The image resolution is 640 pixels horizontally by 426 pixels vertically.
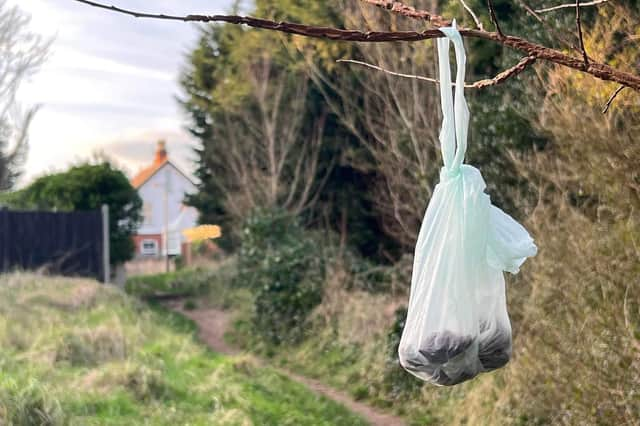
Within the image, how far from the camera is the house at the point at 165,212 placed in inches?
719


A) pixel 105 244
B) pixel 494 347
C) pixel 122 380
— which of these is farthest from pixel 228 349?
pixel 494 347

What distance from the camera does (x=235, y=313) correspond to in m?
13.7

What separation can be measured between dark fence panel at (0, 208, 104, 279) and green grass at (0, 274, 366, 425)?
19.0 feet

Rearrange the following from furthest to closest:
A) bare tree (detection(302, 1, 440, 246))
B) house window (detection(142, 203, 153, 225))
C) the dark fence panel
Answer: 1. house window (detection(142, 203, 153, 225))
2. the dark fence panel
3. bare tree (detection(302, 1, 440, 246))

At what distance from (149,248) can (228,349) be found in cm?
787

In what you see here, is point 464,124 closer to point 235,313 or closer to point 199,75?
point 235,313

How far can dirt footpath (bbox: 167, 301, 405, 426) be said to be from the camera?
727cm

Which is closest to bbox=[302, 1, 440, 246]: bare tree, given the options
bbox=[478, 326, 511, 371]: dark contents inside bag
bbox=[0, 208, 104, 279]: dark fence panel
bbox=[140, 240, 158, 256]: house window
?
bbox=[478, 326, 511, 371]: dark contents inside bag

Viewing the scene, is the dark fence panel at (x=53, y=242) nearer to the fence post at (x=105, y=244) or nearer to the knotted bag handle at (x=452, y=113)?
the fence post at (x=105, y=244)

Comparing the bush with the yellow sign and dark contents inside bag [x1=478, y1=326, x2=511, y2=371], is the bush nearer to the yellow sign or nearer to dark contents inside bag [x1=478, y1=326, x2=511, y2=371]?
the yellow sign

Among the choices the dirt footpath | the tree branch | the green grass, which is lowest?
the dirt footpath

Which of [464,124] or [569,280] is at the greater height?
[464,124]

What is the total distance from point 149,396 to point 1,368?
126 centimetres

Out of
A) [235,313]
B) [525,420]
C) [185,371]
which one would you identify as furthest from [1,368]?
[235,313]
